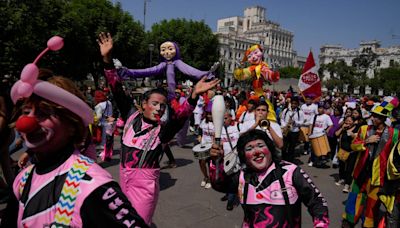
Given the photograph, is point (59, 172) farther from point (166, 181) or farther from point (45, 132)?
point (166, 181)

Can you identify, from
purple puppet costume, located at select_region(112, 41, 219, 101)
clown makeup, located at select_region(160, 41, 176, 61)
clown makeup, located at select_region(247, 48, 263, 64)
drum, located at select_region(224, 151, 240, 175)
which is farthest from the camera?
clown makeup, located at select_region(247, 48, 263, 64)

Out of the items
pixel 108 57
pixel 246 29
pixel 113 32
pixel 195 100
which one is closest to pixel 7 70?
pixel 108 57

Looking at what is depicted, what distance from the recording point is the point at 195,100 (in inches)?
125

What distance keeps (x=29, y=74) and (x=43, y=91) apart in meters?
0.09

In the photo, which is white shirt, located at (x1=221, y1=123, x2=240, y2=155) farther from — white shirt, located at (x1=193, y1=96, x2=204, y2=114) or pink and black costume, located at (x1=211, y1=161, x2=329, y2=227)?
white shirt, located at (x1=193, y1=96, x2=204, y2=114)

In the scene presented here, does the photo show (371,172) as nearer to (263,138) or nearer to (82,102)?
(263,138)

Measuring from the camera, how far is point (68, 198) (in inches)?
53.2

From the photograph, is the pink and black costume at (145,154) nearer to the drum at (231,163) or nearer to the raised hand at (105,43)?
the drum at (231,163)

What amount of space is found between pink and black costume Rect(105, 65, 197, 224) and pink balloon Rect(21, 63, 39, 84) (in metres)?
1.89

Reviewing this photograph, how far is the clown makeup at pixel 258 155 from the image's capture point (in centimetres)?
263

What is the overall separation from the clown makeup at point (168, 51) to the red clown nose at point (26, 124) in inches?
147

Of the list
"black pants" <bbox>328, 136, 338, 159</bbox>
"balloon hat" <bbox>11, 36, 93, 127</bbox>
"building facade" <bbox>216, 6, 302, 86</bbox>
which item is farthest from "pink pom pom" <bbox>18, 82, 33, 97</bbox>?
"building facade" <bbox>216, 6, 302, 86</bbox>

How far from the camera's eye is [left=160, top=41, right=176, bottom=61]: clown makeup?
16.4ft

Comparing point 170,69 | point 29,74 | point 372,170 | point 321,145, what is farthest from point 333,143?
point 29,74
